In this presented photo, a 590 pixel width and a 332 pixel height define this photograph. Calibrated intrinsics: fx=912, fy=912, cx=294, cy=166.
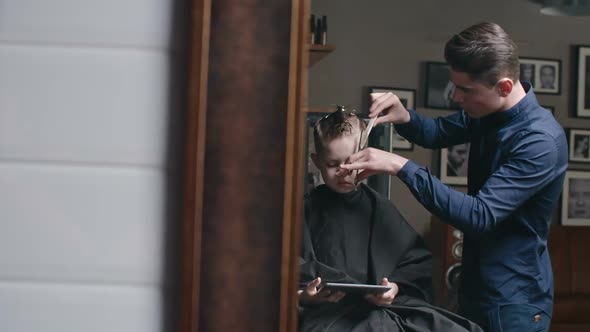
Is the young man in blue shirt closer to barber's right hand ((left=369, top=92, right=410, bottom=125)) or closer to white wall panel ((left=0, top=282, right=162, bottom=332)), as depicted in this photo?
barber's right hand ((left=369, top=92, right=410, bottom=125))

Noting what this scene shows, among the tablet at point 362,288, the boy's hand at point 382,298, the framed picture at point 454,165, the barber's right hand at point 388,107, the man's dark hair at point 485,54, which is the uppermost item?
the man's dark hair at point 485,54

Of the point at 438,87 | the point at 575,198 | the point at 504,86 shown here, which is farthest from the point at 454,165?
the point at 504,86

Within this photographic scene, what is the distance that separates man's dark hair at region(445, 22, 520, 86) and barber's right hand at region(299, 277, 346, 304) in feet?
1.99

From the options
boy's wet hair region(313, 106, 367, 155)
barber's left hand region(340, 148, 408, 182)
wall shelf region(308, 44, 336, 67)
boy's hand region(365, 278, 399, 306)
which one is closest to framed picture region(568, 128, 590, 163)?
wall shelf region(308, 44, 336, 67)

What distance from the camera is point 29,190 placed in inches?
49.4

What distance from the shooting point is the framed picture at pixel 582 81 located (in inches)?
205

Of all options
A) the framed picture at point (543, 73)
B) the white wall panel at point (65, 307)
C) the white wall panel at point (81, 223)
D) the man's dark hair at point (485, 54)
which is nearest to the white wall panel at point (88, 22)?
the white wall panel at point (81, 223)

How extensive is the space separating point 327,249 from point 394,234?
0.19 metres

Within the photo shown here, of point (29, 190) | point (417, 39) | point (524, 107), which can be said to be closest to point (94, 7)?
point (29, 190)

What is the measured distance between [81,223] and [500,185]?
3.40 ft

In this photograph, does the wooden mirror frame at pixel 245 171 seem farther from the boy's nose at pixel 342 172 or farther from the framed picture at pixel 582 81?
the framed picture at pixel 582 81

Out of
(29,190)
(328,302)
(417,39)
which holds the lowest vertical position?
(328,302)

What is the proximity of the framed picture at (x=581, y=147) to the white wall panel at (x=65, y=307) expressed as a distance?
4347mm

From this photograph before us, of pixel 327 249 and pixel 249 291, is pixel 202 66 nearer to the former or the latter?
pixel 249 291
